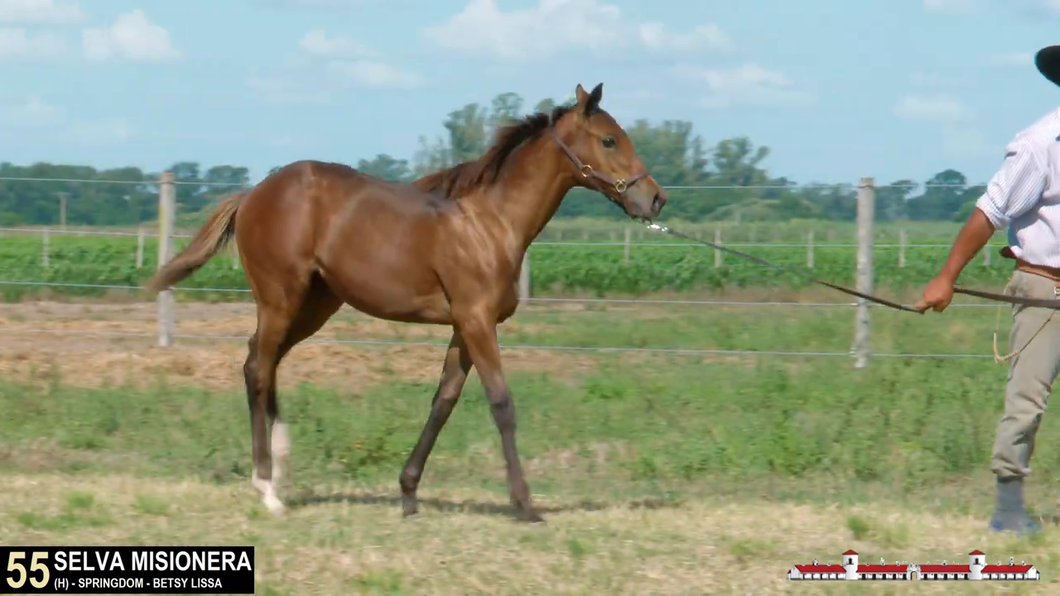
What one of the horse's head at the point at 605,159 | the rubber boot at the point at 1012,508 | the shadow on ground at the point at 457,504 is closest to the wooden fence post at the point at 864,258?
the shadow on ground at the point at 457,504

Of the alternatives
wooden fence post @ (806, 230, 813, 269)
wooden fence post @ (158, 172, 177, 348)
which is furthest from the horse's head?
wooden fence post @ (806, 230, 813, 269)

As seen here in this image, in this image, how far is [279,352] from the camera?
23.6 ft

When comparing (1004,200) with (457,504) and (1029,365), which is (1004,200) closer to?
(1029,365)

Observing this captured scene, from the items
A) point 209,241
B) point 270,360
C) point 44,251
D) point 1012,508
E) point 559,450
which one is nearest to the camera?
point 1012,508

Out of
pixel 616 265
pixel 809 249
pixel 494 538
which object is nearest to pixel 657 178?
pixel 809 249

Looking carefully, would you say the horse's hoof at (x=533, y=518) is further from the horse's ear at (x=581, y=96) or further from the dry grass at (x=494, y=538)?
the horse's ear at (x=581, y=96)

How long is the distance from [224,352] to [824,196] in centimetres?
599

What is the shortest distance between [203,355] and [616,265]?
1015cm

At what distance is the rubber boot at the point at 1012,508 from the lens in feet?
20.4

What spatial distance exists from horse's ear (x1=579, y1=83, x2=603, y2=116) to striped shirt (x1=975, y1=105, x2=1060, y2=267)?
1927 mm

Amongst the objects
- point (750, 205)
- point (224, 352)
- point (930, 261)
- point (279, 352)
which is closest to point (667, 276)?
point (930, 261)

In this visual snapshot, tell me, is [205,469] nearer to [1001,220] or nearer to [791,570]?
[791,570]

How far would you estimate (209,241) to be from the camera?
7.47m

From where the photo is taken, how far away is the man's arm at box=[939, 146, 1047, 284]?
231 inches
